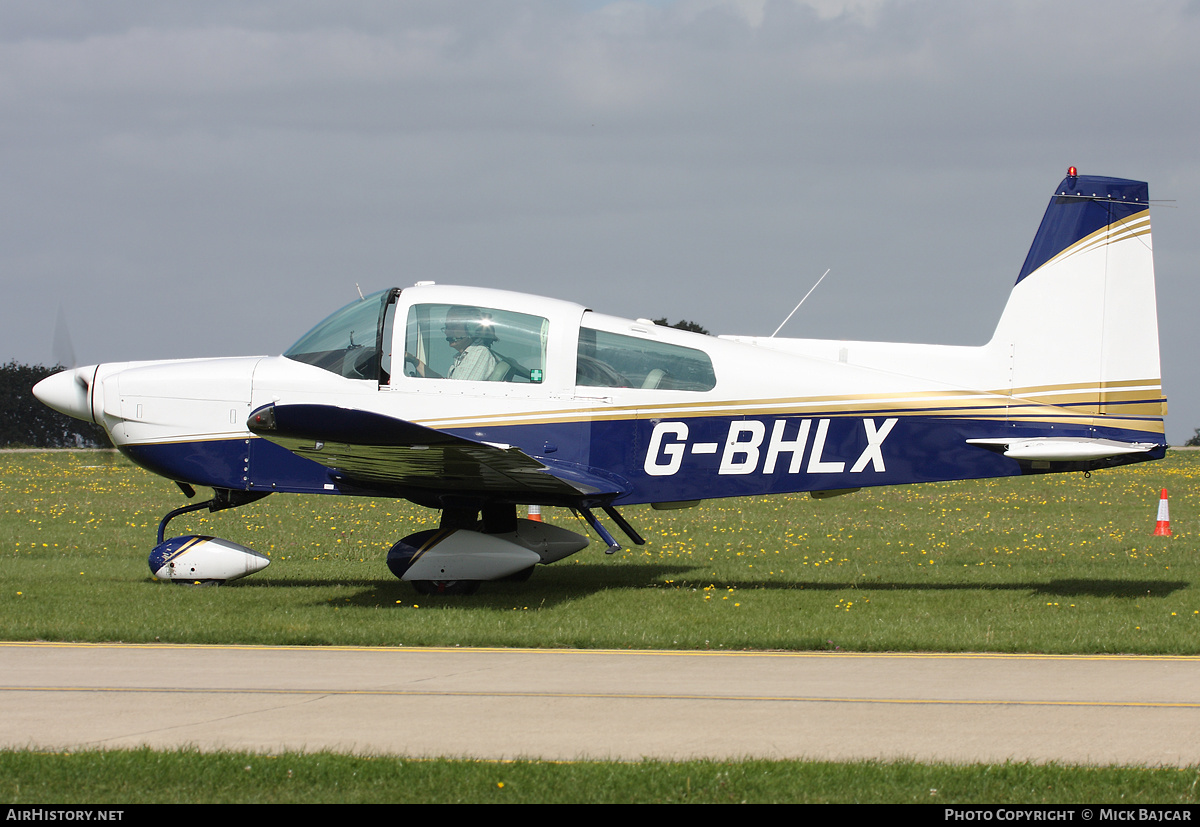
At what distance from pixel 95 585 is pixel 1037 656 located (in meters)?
7.87

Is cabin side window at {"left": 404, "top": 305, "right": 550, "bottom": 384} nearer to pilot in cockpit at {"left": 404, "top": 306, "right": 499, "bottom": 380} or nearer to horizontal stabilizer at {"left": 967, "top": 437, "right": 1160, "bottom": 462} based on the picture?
pilot in cockpit at {"left": 404, "top": 306, "right": 499, "bottom": 380}

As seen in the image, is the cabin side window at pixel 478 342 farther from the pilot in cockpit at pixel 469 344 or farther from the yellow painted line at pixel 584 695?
the yellow painted line at pixel 584 695

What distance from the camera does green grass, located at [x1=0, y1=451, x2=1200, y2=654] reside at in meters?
7.78

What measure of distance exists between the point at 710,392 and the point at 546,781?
5.39 metres

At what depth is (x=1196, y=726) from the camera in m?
5.43

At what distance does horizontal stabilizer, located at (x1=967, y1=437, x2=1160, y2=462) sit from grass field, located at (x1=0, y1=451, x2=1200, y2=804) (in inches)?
47.6

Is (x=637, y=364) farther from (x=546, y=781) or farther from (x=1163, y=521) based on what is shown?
(x=1163, y=521)

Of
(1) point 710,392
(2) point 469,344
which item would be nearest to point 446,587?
(2) point 469,344

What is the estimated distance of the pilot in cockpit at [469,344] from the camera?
31.1 feet

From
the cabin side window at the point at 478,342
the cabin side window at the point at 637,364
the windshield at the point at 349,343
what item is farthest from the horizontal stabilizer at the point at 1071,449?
the windshield at the point at 349,343

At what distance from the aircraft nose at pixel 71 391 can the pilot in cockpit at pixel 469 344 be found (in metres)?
3.09

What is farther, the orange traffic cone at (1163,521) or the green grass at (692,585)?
the orange traffic cone at (1163,521)

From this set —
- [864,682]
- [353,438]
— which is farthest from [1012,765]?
[353,438]

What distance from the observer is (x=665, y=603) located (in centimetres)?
916
